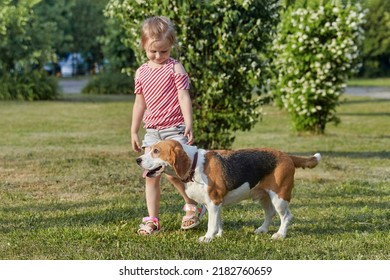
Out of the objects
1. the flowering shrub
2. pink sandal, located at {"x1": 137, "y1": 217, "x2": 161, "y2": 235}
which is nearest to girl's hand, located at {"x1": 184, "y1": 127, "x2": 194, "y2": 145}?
pink sandal, located at {"x1": 137, "y1": 217, "x2": 161, "y2": 235}

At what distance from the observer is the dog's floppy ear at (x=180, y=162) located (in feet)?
21.5

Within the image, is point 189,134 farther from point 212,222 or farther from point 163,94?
point 212,222

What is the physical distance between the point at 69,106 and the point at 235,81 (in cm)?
1683

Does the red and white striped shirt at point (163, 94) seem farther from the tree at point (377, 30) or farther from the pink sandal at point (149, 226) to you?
the tree at point (377, 30)

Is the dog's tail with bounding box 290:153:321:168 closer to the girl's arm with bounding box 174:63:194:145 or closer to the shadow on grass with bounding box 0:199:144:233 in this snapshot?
the girl's arm with bounding box 174:63:194:145

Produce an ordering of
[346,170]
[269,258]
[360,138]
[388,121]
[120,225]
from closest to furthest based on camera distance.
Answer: [269,258] < [120,225] < [346,170] < [360,138] < [388,121]

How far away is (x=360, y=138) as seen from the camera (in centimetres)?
1788

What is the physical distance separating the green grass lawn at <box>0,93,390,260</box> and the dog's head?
61 centimetres

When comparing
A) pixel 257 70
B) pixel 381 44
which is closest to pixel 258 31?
pixel 257 70

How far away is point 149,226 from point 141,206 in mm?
1476

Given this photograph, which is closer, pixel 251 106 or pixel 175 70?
pixel 175 70

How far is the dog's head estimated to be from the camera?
21.5 ft

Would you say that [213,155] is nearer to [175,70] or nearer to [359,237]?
[175,70]

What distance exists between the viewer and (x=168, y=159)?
6570 mm
